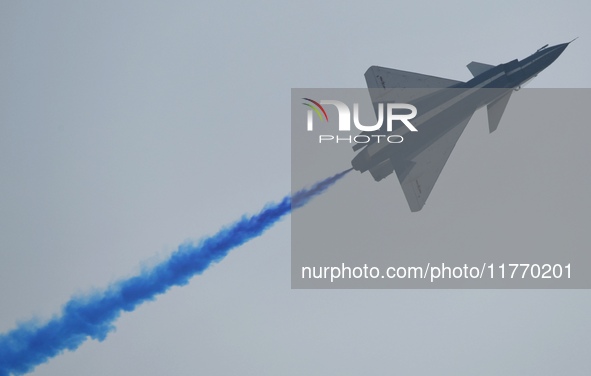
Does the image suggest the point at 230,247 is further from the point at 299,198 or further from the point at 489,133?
the point at 489,133

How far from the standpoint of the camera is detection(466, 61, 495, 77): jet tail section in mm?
72438

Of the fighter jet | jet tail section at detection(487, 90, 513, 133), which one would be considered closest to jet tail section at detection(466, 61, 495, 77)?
the fighter jet

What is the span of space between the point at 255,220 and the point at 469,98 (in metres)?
15.0

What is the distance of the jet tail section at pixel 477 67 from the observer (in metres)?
72.4

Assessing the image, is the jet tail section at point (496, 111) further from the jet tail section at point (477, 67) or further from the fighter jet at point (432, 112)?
→ the jet tail section at point (477, 67)

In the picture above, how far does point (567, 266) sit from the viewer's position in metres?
69.2

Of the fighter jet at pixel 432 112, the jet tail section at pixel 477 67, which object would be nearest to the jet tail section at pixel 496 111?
the fighter jet at pixel 432 112

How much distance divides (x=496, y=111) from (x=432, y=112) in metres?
4.05

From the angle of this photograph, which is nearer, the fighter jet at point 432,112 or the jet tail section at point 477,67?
the fighter jet at point 432,112

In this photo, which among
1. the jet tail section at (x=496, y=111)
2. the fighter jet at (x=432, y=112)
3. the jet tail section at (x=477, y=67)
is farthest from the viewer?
the jet tail section at (x=477, y=67)

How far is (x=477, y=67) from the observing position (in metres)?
72.7

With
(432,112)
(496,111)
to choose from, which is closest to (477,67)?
(496,111)

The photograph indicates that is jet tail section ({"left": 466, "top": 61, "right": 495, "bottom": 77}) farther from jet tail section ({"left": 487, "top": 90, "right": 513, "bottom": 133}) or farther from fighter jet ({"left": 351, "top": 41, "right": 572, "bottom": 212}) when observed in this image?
jet tail section ({"left": 487, "top": 90, "right": 513, "bottom": 133})

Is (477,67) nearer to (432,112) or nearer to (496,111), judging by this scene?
(496,111)
